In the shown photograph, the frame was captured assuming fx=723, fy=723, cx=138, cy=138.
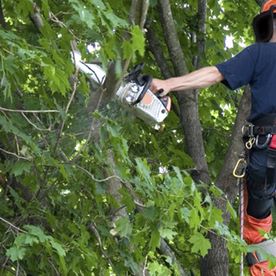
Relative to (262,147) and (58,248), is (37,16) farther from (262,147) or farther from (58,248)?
(262,147)

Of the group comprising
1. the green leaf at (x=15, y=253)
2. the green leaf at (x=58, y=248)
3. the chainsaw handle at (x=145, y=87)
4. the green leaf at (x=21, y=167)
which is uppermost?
the chainsaw handle at (x=145, y=87)

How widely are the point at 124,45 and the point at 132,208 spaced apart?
0.85 m

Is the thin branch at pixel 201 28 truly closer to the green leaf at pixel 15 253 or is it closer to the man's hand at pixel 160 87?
the man's hand at pixel 160 87

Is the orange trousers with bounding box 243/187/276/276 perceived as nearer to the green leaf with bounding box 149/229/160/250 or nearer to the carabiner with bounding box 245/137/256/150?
the carabiner with bounding box 245/137/256/150

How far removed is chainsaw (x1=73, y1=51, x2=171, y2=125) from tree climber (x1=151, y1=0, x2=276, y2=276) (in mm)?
296

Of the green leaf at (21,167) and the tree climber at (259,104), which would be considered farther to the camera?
the tree climber at (259,104)

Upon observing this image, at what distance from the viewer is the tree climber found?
12.6 feet

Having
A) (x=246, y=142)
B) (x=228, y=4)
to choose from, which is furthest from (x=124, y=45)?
(x=228, y=4)

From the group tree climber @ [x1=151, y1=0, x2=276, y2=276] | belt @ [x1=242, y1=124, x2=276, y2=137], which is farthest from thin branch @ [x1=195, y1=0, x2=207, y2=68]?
belt @ [x1=242, y1=124, x2=276, y2=137]

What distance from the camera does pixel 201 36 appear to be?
5996mm

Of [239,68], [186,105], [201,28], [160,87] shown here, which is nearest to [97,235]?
[160,87]

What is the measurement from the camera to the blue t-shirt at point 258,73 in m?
3.90

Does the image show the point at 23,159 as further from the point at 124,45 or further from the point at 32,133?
the point at 124,45

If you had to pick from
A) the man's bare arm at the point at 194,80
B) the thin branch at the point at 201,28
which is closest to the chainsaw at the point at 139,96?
the man's bare arm at the point at 194,80
